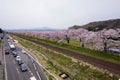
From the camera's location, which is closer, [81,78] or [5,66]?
[81,78]

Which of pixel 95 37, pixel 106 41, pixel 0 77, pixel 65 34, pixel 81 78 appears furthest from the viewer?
pixel 65 34

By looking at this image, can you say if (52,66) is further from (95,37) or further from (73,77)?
(95,37)

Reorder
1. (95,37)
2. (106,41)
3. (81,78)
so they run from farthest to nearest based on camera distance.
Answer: (95,37) → (106,41) → (81,78)

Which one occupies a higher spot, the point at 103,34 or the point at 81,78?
the point at 103,34

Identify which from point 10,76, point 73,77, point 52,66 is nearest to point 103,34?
point 52,66

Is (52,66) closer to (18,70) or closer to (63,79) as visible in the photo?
(18,70)

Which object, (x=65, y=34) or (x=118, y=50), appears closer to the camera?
(x=118, y=50)

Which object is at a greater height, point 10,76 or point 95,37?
point 95,37

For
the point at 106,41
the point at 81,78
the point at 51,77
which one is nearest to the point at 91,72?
the point at 81,78

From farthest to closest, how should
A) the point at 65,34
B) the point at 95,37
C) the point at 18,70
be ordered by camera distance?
the point at 65,34
the point at 95,37
the point at 18,70
